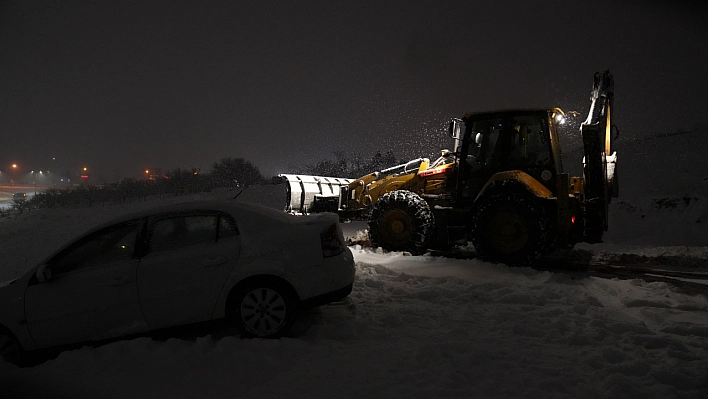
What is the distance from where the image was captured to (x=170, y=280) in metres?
4.48

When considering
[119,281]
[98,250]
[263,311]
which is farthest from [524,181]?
[98,250]

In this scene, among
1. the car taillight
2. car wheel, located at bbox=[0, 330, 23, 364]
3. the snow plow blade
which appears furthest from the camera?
the snow plow blade

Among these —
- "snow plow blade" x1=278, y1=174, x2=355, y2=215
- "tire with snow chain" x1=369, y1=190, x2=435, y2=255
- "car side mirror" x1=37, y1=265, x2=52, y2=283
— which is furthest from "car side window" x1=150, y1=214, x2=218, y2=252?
"snow plow blade" x1=278, y1=174, x2=355, y2=215

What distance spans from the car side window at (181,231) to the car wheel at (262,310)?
740mm

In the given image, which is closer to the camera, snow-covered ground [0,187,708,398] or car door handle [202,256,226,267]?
snow-covered ground [0,187,708,398]

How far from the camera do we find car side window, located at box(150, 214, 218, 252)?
4.65 meters

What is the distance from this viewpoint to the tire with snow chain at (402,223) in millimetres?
9188

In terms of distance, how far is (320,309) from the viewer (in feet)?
18.2

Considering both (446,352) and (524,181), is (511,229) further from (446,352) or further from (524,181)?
(446,352)

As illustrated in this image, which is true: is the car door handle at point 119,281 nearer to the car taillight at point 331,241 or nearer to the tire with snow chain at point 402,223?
the car taillight at point 331,241

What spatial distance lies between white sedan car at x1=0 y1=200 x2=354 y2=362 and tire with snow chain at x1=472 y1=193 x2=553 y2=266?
4171 mm

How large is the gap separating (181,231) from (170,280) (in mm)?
554

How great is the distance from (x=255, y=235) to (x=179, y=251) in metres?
0.83

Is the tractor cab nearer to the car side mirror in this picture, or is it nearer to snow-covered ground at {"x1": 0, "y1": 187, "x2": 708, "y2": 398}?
snow-covered ground at {"x1": 0, "y1": 187, "x2": 708, "y2": 398}
